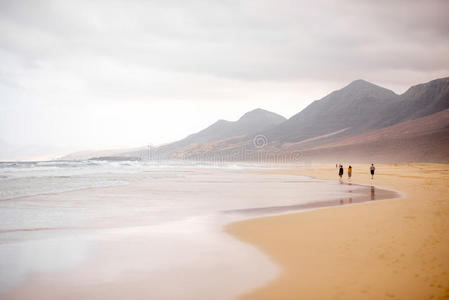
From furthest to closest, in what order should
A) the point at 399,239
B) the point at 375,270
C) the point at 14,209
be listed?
the point at 14,209 → the point at 399,239 → the point at 375,270

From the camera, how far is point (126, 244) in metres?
8.73

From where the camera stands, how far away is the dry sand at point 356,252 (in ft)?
18.7

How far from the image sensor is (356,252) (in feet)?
25.1

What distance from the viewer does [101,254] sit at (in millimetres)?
7852

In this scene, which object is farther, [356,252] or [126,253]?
[126,253]

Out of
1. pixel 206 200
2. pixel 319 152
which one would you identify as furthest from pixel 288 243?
pixel 319 152

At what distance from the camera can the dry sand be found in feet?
18.7

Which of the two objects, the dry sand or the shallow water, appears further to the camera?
the shallow water

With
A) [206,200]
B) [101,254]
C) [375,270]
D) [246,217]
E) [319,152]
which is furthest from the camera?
[319,152]

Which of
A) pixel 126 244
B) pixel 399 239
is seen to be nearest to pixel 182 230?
pixel 126 244

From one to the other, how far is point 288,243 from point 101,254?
15.6ft

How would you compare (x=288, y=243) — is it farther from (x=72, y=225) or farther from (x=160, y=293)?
(x=72, y=225)

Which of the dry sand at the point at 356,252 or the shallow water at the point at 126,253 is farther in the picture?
the shallow water at the point at 126,253

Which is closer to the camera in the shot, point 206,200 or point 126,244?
point 126,244
